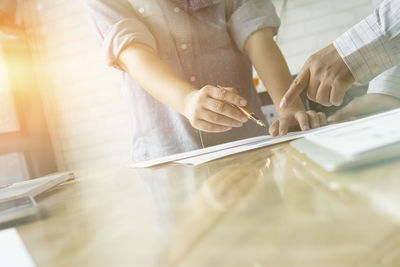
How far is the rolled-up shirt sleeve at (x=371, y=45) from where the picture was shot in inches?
25.4

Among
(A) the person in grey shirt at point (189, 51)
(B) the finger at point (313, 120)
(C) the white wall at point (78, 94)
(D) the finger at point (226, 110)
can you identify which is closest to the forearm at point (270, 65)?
(A) the person in grey shirt at point (189, 51)

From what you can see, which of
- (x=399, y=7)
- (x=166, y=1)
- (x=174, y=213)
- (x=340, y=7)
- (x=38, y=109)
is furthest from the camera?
(x=38, y=109)

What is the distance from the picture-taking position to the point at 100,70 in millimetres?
2562

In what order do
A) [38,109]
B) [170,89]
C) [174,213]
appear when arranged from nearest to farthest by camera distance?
[174,213] → [170,89] → [38,109]

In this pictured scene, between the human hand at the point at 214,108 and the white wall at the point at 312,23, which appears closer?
the human hand at the point at 214,108

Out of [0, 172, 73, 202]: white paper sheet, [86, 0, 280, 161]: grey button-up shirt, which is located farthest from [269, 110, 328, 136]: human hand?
[0, 172, 73, 202]: white paper sheet

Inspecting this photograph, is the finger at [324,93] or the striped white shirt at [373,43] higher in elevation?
the striped white shirt at [373,43]

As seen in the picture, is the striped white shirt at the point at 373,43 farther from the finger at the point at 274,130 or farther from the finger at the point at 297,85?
the finger at the point at 274,130

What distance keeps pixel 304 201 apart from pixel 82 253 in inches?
5.6

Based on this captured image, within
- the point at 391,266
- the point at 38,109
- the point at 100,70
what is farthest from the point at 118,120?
the point at 391,266

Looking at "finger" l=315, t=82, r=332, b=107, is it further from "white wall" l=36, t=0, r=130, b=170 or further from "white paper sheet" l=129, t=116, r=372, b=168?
"white wall" l=36, t=0, r=130, b=170

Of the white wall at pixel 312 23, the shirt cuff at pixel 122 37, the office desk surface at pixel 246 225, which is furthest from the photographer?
the white wall at pixel 312 23

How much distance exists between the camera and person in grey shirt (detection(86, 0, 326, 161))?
104cm

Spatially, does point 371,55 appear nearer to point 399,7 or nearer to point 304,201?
point 399,7
